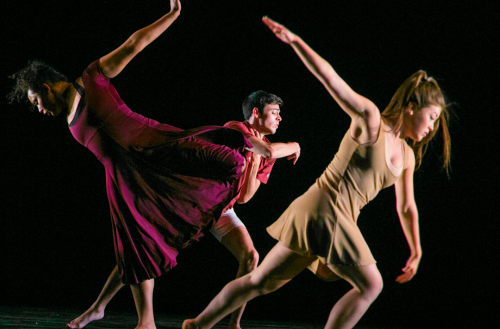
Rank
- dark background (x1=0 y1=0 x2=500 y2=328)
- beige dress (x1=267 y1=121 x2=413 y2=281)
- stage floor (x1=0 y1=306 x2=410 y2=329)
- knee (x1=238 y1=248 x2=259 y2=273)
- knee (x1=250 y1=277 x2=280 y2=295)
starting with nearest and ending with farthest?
beige dress (x1=267 y1=121 x2=413 y2=281) < knee (x1=250 y1=277 x2=280 y2=295) < knee (x1=238 y1=248 x2=259 y2=273) < stage floor (x1=0 y1=306 x2=410 y2=329) < dark background (x1=0 y1=0 x2=500 y2=328)

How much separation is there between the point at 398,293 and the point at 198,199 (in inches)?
80.0

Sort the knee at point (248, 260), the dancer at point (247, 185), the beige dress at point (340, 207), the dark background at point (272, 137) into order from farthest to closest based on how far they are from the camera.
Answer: the dark background at point (272, 137) → the knee at point (248, 260) → the dancer at point (247, 185) → the beige dress at point (340, 207)

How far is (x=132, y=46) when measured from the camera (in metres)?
2.69

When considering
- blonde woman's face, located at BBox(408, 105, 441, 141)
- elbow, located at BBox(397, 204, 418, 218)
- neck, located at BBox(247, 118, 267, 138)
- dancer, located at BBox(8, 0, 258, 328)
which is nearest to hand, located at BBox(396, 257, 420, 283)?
elbow, located at BBox(397, 204, 418, 218)

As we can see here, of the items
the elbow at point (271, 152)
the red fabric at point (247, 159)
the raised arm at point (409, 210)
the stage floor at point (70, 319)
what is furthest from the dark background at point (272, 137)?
the raised arm at point (409, 210)

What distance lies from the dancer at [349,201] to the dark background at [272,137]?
75.5 inches

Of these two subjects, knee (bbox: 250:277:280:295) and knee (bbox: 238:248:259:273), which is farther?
knee (bbox: 238:248:259:273)

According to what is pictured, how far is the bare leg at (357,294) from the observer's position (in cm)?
212

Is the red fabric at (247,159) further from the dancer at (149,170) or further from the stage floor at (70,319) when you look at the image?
the stage floor at (70,319)

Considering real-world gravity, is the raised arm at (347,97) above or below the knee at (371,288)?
above

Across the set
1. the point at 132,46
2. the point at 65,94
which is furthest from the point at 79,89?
the point at 132,46

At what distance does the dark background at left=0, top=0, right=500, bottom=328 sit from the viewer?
4.06 m

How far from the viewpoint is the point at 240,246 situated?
297 centimetres

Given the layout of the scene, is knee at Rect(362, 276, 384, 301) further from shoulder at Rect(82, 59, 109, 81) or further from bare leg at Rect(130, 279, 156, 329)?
shoulder at Rect(82, 59, 109, 81)
